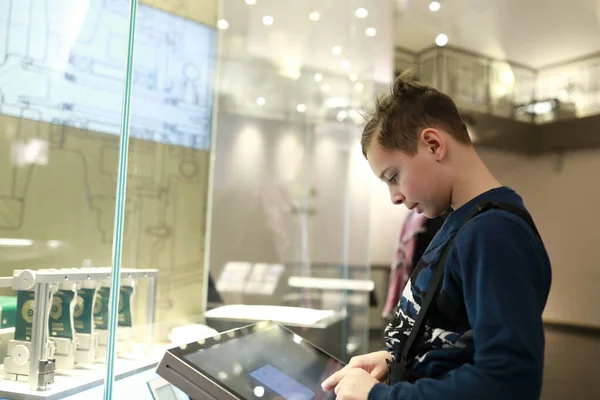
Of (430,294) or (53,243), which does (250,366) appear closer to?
(430,294)

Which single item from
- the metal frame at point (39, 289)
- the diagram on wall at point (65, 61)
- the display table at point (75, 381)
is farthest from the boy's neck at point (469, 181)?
the diagram on wall at point (65, 61)

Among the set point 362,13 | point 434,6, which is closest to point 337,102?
point 362,13

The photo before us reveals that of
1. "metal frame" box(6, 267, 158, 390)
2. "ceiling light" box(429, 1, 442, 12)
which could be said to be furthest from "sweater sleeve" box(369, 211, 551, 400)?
"ceiling light" box(429, 1, 442, 12)

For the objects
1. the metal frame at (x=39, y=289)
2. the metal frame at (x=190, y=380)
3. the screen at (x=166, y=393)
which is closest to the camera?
the metal frame at (x=190, y=380)

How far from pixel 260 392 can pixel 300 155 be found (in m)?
2.01

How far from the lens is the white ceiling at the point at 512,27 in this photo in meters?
2.67

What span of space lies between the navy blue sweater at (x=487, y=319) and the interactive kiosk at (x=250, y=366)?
0.57ft

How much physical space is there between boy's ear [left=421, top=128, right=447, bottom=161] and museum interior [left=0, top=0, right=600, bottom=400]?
19 cm

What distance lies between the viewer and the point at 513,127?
2.90 metres

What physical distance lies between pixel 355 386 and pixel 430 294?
15 cm

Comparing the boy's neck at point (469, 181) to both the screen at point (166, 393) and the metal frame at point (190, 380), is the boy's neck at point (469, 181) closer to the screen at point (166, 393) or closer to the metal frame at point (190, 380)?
the metal frame at point (190, 380)

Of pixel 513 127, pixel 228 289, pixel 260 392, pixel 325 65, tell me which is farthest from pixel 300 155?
pixel 260 392

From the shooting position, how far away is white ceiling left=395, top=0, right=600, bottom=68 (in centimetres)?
267

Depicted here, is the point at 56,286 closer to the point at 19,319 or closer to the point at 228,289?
the point at 19,319
